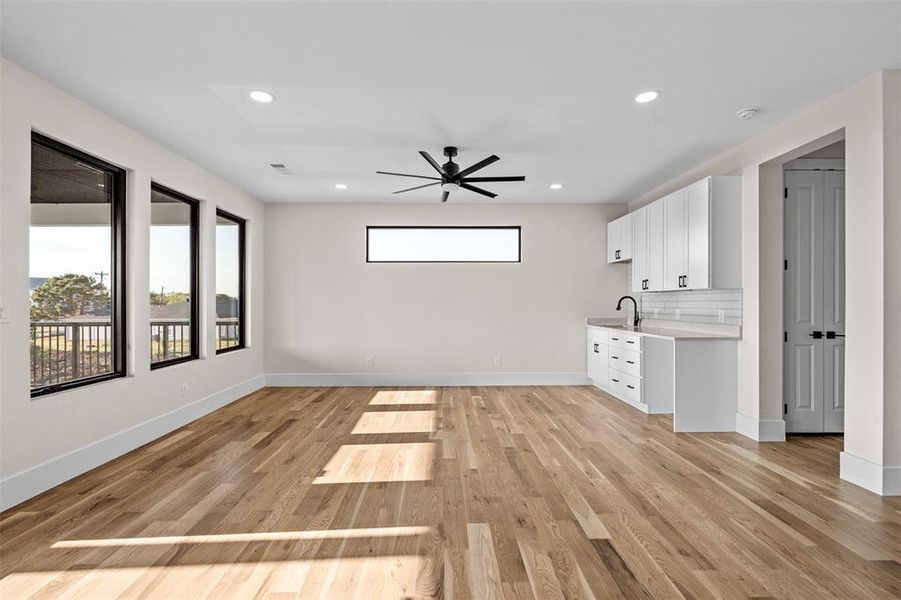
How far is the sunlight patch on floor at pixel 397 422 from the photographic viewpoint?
14.4 feet

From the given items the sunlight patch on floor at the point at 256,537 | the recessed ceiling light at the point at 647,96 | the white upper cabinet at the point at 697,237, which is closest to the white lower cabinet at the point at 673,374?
the white upper cabinet at the point at 697,237

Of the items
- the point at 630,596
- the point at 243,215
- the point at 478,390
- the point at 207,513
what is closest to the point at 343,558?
the point at 207,513

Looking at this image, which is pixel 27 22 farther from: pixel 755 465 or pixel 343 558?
pixel 755 465

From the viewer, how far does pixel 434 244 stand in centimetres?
685

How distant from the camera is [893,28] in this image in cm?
246

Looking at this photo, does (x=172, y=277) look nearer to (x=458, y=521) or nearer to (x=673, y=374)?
(x=458, y=521)

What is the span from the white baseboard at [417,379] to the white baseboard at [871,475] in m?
3.66

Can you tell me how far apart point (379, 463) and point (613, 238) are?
4.63 m

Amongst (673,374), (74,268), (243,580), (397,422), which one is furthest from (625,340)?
(74,268)

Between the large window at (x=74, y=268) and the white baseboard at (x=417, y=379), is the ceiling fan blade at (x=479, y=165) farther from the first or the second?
the white baseboard at (x=417, y=379)

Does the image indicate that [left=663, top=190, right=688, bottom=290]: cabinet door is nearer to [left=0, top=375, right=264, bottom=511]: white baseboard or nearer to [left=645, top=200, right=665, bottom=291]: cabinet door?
[left=645, top=200, right=665, bottom=291]: cabinet door

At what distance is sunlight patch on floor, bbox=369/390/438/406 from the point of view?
222 inches

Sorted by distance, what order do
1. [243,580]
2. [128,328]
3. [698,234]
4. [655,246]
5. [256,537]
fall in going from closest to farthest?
[243,580] → [256,537] → [128,328] → [698,234] → [655,246]

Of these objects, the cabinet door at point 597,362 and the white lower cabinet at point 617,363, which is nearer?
the white lower cabinet at point 617,363
